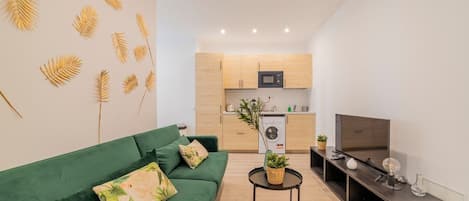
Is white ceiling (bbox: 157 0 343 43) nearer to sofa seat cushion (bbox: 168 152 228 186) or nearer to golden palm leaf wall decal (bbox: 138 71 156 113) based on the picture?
golden palm leaf wall decal (bbox: 138 71 156 113)

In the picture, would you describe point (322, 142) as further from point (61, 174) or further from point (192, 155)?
point (61, 174)

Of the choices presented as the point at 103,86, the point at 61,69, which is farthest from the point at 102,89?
the point at 61,69

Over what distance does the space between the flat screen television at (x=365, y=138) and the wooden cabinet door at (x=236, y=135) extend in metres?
2.14

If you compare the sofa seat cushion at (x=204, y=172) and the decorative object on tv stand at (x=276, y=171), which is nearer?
the decorative object on tv stand at (x=276, y=171)

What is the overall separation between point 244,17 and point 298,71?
76.2 inches

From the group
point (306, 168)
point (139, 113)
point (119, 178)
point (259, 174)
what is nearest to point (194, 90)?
point (139, 113)

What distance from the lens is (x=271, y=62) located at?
524 centimetres

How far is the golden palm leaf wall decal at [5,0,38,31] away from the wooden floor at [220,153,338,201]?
2395 mm

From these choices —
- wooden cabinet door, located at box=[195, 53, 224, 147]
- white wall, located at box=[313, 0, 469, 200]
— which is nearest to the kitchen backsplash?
wooden cabinet door, located at box=[195, 53, 224, 147]

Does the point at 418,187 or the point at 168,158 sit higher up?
the point at 168,158

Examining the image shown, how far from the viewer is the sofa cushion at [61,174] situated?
111 centimetres

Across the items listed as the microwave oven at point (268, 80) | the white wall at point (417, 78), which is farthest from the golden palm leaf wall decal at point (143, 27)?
the microwave oven at point (268, 80)

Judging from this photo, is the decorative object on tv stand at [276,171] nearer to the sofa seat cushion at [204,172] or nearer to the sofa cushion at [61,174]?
the sofa seat cushion at [204,172]

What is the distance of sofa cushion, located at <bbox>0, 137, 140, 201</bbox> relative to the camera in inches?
43.8
